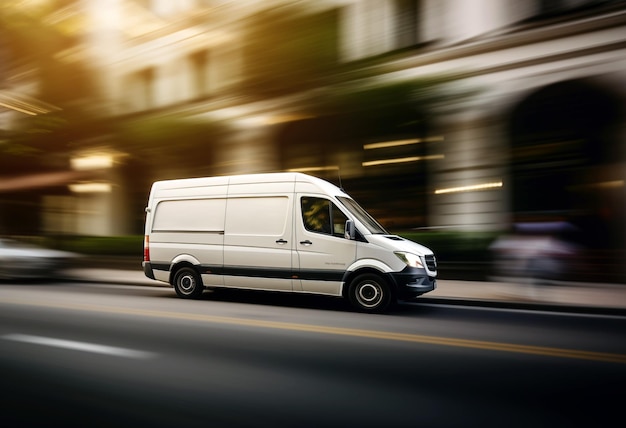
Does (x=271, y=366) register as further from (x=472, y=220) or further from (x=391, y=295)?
(x=472, y=220)

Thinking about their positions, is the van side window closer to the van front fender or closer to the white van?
the white van

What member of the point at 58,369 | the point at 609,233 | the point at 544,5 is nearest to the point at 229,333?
the point at 58,369

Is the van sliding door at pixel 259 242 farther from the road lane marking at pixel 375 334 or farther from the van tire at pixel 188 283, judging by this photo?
the road lane marking at pixel 375 334

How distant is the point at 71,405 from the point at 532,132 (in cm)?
1320

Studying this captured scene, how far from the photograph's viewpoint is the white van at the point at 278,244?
26.4 ft

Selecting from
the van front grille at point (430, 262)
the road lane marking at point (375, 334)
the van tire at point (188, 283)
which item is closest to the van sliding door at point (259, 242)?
the van tire at point (188, 283)

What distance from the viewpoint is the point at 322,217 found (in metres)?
8.48

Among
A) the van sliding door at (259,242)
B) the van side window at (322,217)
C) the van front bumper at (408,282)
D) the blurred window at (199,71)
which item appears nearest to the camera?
the van front bumper at (408,282)

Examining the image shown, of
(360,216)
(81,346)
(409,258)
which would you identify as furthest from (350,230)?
(81,346)

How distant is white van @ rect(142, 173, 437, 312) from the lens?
8.04 meters

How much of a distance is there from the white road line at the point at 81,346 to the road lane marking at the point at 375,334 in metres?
1.77

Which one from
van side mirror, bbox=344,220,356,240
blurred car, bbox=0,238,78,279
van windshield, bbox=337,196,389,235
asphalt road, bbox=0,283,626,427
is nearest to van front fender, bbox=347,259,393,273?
van side mirror, bbox=344,220,356,240

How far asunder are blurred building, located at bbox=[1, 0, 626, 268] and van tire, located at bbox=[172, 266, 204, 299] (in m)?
7.34

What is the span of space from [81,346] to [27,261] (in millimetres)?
7983
